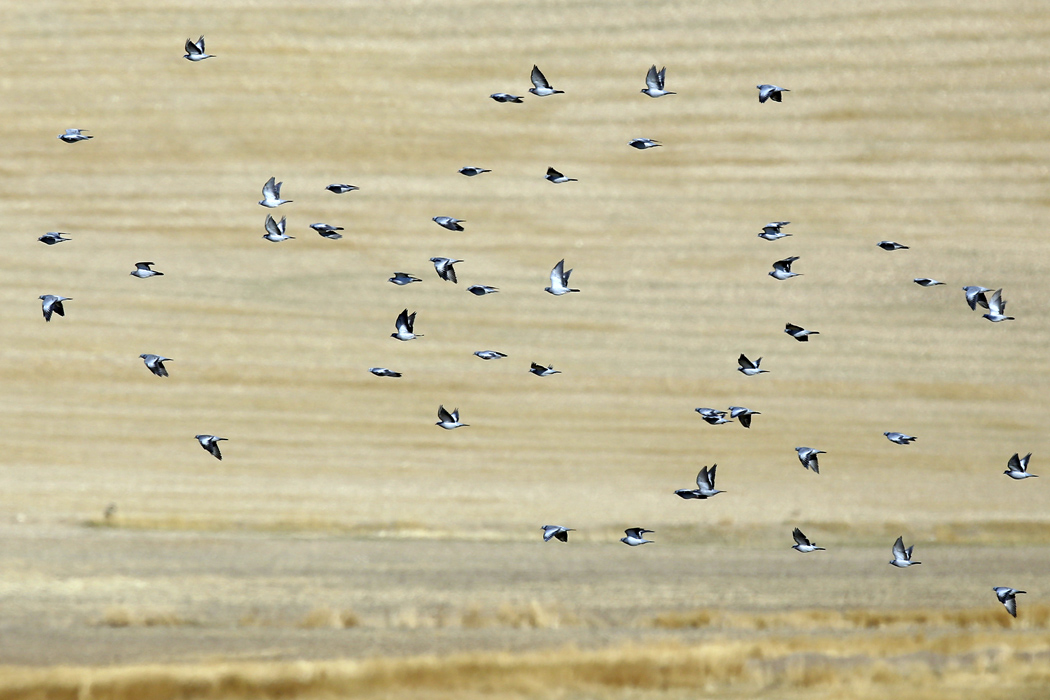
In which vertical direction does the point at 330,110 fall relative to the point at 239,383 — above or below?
above

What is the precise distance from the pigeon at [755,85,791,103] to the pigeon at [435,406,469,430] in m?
0.67

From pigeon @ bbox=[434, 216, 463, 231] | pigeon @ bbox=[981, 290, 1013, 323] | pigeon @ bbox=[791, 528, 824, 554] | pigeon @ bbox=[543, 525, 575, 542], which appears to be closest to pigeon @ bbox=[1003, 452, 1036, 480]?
pigeon @ bbox=[981, 290, 1013, 323]

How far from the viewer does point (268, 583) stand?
2.08 meters

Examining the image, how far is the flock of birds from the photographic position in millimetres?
2207

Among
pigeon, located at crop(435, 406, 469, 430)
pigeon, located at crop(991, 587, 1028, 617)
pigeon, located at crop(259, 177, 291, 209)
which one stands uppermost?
pigeon, located at crop(259, 177, 291, 209)

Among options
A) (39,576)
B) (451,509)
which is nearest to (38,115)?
(39,576)

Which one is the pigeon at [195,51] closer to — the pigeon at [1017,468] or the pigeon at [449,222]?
the pigeon at [449,222]

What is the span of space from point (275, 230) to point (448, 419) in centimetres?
39

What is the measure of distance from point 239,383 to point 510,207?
19.6 inches

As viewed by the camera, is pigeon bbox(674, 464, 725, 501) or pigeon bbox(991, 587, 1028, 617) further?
pigeon bbox(674, 464, 725, 501)

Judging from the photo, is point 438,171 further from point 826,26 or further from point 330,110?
point 826,26

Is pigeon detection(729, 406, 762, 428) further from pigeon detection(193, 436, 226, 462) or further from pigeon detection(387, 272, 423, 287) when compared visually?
pigeon detection(193, 436, 226, 462)

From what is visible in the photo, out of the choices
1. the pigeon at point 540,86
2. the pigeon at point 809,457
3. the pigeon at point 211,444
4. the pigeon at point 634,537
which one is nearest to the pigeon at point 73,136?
the pigeon at point 211,444

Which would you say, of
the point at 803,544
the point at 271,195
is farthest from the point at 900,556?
the point at 271,195
